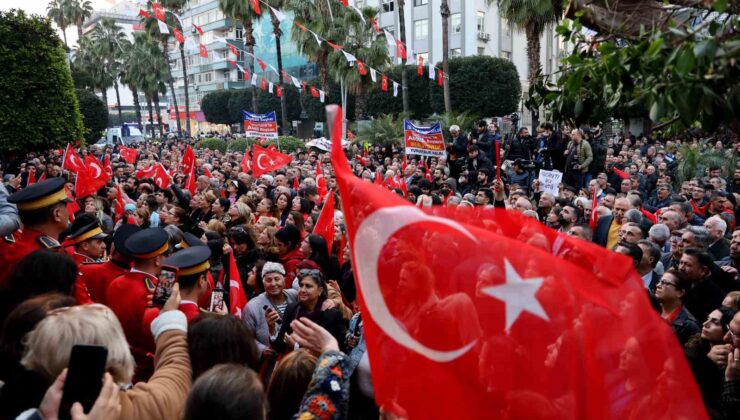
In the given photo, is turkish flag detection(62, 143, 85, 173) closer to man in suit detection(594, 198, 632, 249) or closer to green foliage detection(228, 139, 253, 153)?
man in suit detection(594, 198, 632, 249)

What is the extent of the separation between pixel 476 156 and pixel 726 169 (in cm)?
645

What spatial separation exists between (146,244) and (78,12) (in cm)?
6662

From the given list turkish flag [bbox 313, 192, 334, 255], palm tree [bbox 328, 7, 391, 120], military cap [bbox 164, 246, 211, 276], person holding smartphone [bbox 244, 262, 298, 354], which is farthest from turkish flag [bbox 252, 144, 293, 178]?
palm tree [bbox 328, 7, 391, 120]

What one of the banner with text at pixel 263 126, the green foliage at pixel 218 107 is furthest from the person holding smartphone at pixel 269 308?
the green foliage at pixel 218 107

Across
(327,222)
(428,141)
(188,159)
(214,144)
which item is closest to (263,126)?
(188,159)

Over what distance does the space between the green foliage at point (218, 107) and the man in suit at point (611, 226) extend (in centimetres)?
5195

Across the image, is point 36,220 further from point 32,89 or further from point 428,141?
point 32,89

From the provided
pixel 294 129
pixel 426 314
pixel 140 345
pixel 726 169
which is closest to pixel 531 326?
pixel 426 314

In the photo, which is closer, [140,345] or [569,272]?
[569,272]

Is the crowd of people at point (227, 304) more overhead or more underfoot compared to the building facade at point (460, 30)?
more underfoot

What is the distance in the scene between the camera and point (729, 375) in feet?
10.8

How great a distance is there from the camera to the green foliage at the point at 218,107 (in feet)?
188

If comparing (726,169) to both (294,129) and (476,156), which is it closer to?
(476,156)

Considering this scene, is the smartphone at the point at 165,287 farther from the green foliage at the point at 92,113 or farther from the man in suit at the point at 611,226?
the green foliage at the point at 92,113
